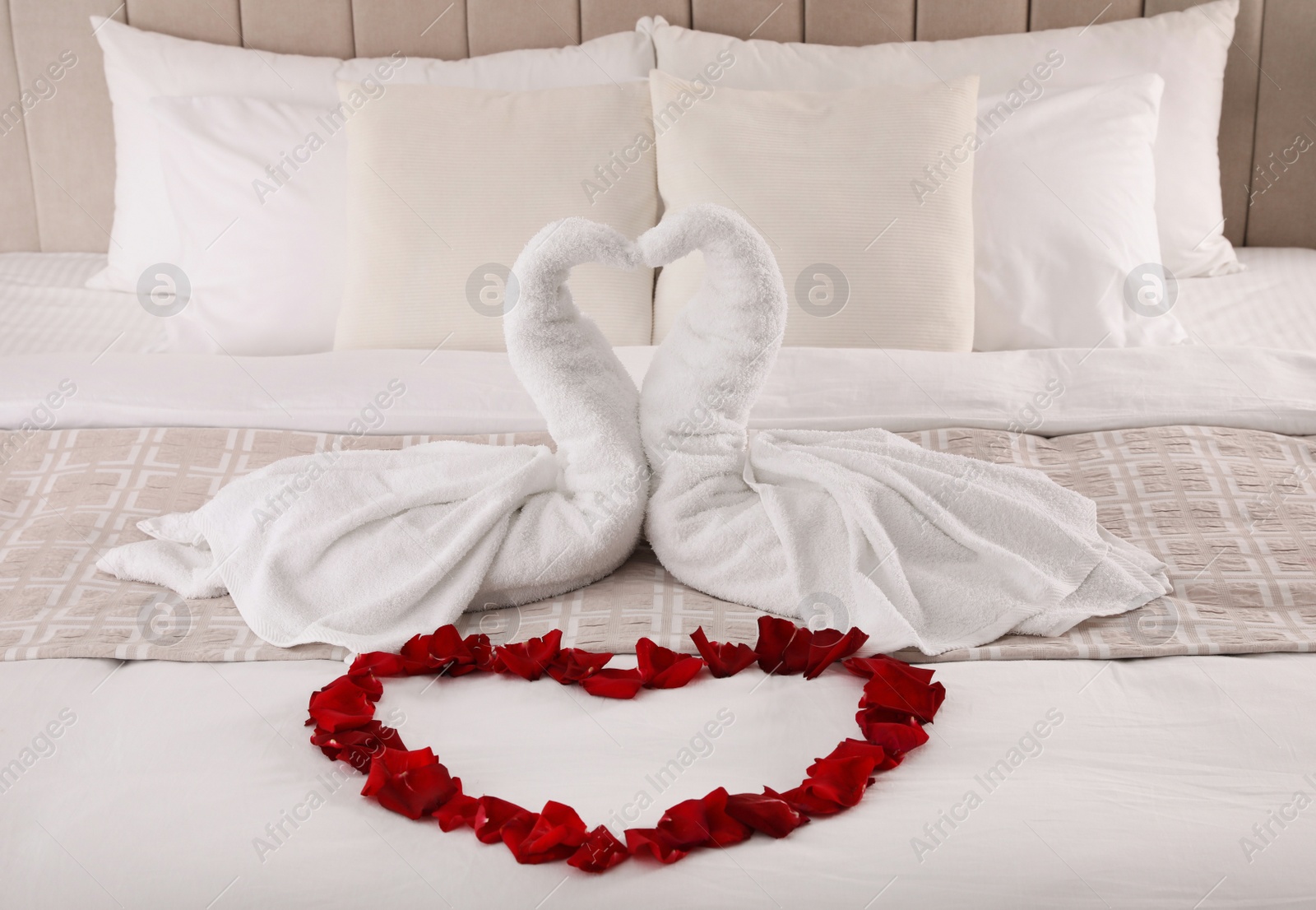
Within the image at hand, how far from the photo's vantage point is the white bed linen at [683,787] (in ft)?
2.34

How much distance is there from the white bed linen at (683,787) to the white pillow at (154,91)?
1411 mm

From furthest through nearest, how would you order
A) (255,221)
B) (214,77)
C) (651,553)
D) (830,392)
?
(214,77) → (255,221) → (830,392) → (651,553)

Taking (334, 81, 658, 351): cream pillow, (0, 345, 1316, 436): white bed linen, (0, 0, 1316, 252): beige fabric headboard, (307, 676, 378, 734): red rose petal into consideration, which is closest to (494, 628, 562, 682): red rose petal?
(307, 676, 378, 734): red rose petal

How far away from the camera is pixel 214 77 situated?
2137 millimetres

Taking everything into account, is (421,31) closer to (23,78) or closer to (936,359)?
(23,78)

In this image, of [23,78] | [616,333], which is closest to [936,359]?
[616,333]

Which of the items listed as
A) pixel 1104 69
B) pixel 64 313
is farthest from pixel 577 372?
pixel 1104 69

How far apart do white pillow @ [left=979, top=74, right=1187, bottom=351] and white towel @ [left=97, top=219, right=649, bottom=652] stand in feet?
3.04

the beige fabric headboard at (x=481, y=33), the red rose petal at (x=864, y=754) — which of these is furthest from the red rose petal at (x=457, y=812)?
Answer: the beige fabric headboard at (x=481, y=33)

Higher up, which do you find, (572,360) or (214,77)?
(214,77)

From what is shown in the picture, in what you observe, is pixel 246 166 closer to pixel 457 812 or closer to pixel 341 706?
pixel 341 706

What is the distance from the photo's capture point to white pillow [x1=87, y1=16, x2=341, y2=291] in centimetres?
213

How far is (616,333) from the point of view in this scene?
1801 millimetres

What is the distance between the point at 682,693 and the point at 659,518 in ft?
0.77
